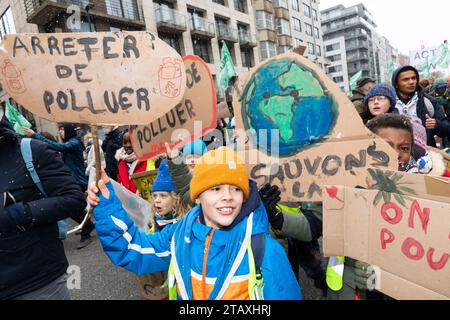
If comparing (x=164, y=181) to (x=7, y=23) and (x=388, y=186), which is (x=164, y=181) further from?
(x=7, y=23)

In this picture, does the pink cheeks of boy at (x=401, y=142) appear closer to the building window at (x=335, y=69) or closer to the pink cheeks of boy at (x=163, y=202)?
the pink cheeks of boy at (x=163, y=202)

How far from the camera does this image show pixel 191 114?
1.97 meters

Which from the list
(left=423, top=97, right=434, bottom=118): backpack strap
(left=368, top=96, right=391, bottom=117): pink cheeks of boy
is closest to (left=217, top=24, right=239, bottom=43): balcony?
(left=423, top=97, right=434, bottom=118): backpack strap

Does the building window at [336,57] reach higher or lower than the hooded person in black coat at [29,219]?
higher

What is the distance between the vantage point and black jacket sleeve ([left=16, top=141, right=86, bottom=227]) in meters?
1.47

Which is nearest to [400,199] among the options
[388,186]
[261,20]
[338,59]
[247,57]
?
[388,186]

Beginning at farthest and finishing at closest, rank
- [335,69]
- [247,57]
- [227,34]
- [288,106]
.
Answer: [335,69]
[247,57]
[227,34]
[288,106]

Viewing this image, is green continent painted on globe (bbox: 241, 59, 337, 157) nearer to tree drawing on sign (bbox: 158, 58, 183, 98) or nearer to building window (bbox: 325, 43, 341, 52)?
tree drawing on sign (bbox: 158, 58, 183, 98)

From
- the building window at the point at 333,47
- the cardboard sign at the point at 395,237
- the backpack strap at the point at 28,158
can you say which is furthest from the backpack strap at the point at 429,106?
the building window at the point at 333,47

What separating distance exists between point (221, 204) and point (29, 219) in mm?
941

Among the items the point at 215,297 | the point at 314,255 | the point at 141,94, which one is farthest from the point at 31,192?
the point at 314,255

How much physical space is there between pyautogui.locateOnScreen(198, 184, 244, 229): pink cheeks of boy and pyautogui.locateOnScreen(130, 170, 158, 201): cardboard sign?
147 centimetres

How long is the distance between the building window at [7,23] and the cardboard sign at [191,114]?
19.5 metres

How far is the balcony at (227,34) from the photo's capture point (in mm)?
22781
